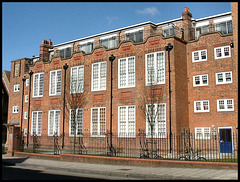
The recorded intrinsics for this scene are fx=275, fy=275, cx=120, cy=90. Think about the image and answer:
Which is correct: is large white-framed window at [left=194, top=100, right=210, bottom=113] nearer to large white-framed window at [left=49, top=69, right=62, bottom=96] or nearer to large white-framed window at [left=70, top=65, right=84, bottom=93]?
large white-framed window at [left=70, top=65, right=84, bottom=93]

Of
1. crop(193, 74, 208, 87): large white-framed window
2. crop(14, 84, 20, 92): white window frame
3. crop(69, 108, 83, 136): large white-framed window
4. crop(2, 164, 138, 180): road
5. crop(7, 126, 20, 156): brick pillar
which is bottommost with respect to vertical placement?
crop(2, 164, 138, 180): road

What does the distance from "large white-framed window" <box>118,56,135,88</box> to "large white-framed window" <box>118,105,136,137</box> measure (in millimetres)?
2181

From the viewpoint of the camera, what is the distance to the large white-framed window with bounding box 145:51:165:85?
78.8ft

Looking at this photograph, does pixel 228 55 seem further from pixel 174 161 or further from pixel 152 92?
pixel 174 161

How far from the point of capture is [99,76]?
27.9 meters

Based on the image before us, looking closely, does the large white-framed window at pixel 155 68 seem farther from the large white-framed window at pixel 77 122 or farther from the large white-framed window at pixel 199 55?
the large white-framed window at pixel 77 122

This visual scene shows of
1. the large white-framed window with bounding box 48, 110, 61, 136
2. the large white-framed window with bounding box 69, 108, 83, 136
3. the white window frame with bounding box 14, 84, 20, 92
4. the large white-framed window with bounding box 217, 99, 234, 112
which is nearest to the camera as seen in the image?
the large white-framed window with bounding box 217, 99, 234, 112

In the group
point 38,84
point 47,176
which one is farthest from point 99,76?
point 47,176

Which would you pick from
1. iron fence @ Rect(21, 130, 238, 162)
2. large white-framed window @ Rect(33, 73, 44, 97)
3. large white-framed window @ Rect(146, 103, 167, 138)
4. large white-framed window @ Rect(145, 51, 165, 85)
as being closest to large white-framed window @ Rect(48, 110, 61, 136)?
iron fence @ Rect(21, 130, 238, 162)

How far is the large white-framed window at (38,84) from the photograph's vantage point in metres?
33.2

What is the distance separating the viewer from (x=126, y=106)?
2553 cm

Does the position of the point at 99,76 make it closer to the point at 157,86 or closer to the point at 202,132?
the point at 157,86

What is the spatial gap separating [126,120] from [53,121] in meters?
9.86

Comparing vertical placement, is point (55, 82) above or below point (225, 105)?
above
